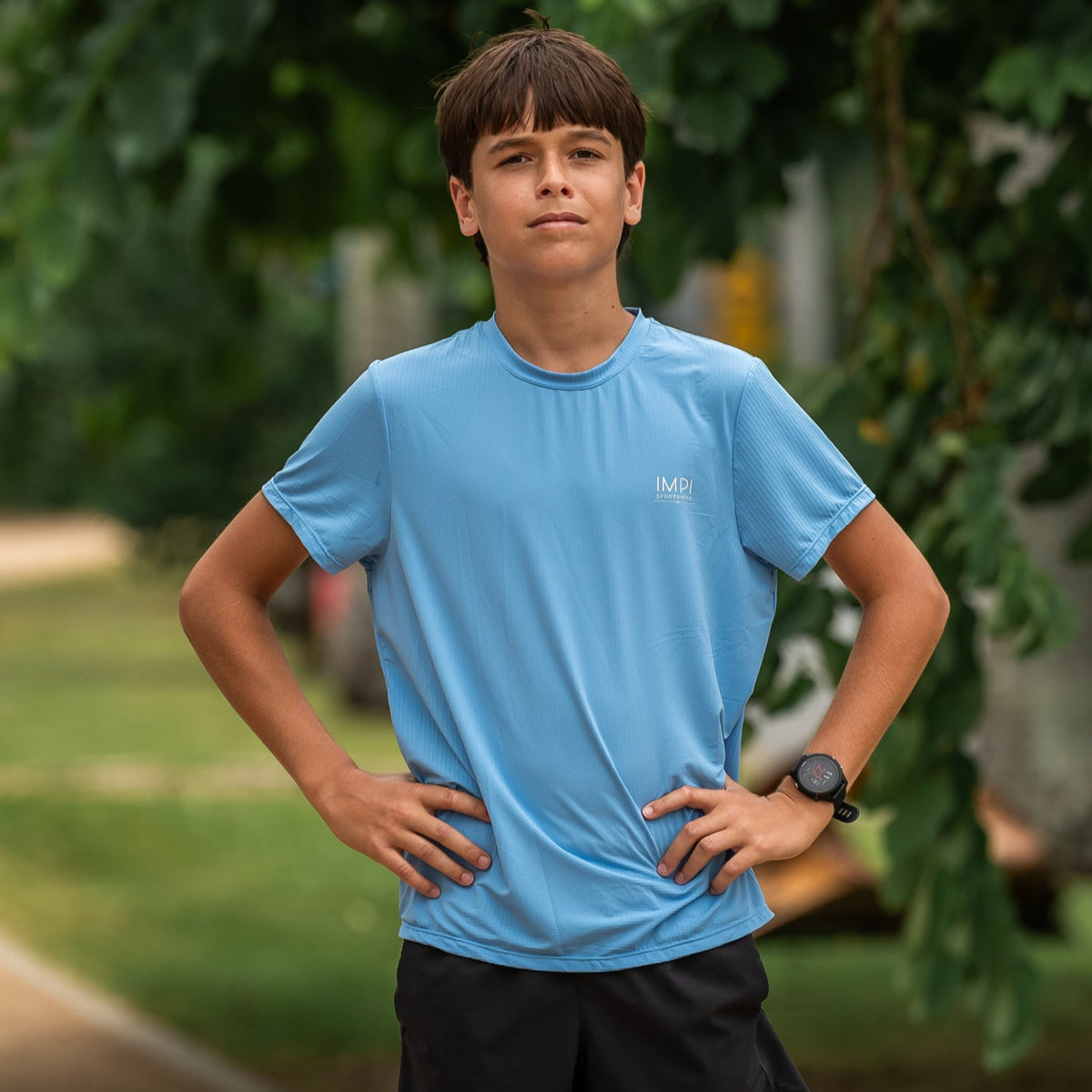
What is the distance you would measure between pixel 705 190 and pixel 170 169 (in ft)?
5.24

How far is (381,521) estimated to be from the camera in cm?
214

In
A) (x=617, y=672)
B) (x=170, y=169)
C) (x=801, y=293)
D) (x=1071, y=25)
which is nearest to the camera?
(x=617, y=672)

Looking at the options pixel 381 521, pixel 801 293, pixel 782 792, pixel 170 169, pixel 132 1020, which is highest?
pixel 801 293

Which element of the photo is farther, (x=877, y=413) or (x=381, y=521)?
(x=877, y=413)

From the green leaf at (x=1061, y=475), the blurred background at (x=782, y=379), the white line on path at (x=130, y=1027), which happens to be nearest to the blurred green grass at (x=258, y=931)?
the blurred background at (x=782, y=379)

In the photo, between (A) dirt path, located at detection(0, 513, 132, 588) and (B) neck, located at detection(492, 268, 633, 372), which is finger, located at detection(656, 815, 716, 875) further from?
(A) dirt path, located at detection(0, 513, 132, 588)

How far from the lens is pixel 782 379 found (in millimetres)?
3504

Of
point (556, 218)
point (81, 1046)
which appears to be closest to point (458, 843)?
point (556, 218)

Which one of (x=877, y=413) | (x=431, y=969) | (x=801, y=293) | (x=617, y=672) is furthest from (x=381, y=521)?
(x=801, y=293)

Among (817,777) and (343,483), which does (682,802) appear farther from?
(343,483)

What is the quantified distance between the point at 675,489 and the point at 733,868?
1.38 feet

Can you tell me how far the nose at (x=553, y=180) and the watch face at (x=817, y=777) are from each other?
702mm

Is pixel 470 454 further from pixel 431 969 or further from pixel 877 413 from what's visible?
pixel 877 413

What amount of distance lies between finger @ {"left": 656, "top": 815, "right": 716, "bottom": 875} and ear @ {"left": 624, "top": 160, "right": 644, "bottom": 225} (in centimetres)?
69
